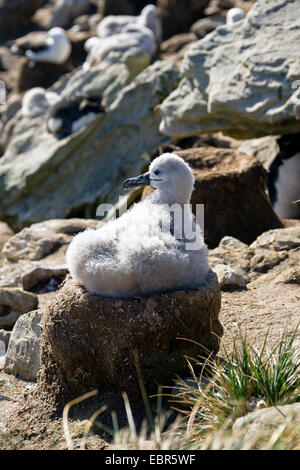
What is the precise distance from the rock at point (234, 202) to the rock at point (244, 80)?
2.34 ft

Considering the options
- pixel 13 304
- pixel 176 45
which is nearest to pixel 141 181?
pixel 13 304

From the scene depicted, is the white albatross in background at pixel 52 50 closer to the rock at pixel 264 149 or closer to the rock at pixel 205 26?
the rock at pixel 205 26

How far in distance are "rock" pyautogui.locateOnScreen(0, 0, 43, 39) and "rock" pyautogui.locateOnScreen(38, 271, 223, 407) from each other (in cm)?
2334

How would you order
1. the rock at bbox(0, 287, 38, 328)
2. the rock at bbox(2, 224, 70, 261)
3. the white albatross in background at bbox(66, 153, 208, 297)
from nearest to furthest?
1. the white albatross in background at bbox(66, 153, 208, 297)
2. the rock at bbox(0, 287, 38, 328)
3. the rock at bbox(2, 224, 70, 261)

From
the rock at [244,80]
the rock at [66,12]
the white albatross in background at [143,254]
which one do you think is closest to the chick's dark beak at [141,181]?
the white albatross in background at [143,254]

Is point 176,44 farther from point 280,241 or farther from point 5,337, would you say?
point 5,337

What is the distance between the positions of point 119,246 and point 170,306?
1.57ft

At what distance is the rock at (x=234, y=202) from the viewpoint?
7.65 metres

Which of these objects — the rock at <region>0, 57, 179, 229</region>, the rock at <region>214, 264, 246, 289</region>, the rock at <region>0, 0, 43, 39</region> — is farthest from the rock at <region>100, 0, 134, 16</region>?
the rock at <region>214, 264, 246, 289</region>

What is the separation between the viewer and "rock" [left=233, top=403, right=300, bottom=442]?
337 centimetres

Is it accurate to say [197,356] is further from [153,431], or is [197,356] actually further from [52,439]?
[52,439]

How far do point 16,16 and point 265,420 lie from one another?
24846mm

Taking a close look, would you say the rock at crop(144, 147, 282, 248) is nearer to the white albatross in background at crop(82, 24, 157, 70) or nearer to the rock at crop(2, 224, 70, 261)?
the rock at crop(2, 224, 70, 261)
